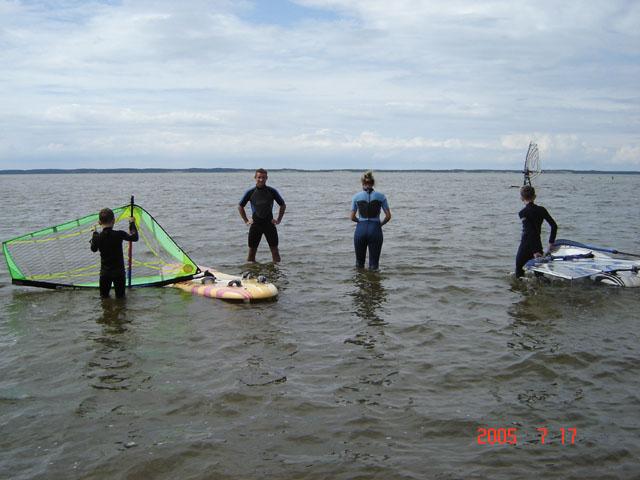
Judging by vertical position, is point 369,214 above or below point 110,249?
above

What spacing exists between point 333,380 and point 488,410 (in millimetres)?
1699

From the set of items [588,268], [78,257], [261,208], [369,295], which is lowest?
[369,295]

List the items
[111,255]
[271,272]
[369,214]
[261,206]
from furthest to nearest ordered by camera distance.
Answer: [271,272]
[261,206]
[369,214]
[111,255]

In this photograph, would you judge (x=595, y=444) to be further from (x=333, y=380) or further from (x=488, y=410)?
(x=333, y=380)

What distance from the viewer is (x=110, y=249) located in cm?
941

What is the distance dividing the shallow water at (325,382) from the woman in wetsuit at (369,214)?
Result: 2.74 feet

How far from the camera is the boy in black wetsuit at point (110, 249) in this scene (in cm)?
923

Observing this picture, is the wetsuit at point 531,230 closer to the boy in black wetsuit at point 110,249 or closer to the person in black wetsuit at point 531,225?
the person in black wetsuit at point 531,225

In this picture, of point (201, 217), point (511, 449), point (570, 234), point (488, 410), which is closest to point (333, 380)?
point (488, 410)

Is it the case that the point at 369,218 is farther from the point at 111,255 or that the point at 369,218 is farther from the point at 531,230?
the point at 111,255

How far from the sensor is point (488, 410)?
559 centimetres

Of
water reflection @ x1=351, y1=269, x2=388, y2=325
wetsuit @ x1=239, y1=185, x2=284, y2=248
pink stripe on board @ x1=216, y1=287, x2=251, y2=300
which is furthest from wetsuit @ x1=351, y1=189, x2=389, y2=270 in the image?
pink stripe on board @ x1=216, y1=287, x2=251, y2=300
